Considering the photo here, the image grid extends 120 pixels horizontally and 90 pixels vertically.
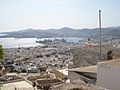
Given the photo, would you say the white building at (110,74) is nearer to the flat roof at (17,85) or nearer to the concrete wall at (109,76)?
the concrete wall at (109,76)

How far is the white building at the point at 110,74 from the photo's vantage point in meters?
11.7

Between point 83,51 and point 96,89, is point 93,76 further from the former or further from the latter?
point 83,51

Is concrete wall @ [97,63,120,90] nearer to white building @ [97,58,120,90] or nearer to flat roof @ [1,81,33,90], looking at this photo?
white building @ [97,58,120,90]

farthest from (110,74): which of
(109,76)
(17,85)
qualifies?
(17,85)

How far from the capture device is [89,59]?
26.6 metres

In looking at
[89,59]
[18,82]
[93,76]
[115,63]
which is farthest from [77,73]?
[89,59]

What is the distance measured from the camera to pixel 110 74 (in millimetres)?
12055

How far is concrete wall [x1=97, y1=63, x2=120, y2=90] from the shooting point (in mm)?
11734

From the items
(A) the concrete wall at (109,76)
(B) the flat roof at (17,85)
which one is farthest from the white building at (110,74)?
(B) the flat roof at (17,85)

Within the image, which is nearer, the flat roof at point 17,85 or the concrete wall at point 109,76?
→ the concrete wall at point 109,76

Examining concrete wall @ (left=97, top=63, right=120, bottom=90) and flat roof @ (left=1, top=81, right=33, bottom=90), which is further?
flat roof @ (left=1, top=81, right=33, bottom=90)

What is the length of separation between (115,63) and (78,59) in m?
15.3

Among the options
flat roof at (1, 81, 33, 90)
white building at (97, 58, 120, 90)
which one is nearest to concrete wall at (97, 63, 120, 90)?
white building at (97, 58, 120, 90)

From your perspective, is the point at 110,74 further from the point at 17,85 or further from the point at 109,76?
the point at 17,85
